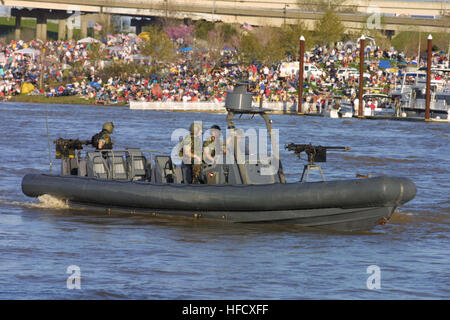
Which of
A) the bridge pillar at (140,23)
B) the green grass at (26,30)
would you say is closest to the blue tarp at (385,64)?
the green grass at (26,30)

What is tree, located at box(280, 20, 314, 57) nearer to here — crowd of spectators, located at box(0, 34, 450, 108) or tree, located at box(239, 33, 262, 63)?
crowd of spectators, located at box(0, 34, 450, 108)

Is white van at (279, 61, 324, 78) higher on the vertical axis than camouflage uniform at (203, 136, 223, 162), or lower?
higher

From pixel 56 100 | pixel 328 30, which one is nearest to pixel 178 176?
pixel 56 100

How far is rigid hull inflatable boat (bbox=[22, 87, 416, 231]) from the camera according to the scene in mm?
14453

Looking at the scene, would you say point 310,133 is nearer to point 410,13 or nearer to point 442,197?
point 442,197

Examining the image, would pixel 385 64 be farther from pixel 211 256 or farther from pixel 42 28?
pixel 211 256

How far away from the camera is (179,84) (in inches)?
2557

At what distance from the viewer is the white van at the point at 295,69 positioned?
217ft

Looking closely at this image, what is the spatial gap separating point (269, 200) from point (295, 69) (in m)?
52.9

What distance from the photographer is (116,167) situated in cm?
1680

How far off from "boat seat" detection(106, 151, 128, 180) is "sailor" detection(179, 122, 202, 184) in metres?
1.40

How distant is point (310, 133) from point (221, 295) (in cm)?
3157

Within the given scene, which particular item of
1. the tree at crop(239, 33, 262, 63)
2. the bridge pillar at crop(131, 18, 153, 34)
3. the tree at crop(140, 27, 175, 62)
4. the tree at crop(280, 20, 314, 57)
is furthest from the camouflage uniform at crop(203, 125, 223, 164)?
the bridge pillar at crop(131, 18, 153, 34)

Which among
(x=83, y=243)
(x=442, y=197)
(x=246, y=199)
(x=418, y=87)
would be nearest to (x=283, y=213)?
(x=246, y=199)
